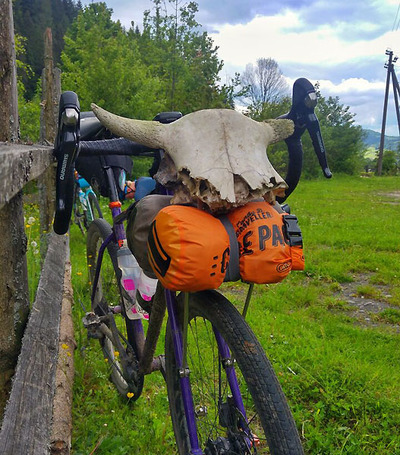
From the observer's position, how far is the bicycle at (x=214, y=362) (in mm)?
1293

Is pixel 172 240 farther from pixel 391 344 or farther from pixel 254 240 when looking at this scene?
pixel 391 344

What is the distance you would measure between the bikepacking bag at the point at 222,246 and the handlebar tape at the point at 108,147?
86cm

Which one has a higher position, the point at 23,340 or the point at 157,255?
the point at 157,255

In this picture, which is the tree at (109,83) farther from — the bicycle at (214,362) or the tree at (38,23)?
the tree at (38,23)

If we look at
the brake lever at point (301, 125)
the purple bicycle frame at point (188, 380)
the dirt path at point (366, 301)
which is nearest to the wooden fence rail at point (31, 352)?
the purple bicycle frame at point (188, 380)

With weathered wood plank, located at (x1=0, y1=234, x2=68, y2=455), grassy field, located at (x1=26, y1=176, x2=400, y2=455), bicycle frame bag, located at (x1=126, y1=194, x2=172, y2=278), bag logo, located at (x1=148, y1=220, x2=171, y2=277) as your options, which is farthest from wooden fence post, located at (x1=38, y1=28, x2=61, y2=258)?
bag logo, located at (x1=148, y1=220, x2=171, y2=277)

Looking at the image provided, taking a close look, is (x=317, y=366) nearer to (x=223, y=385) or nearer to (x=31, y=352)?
(x=223, y=385)

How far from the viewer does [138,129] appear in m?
1.53

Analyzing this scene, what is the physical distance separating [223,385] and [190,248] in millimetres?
796

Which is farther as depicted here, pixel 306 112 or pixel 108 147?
pixel 108 147

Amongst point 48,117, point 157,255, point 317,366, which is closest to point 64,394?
point 157,255

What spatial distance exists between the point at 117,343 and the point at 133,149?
1201 mm

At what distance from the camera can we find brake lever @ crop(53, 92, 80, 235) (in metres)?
1.54

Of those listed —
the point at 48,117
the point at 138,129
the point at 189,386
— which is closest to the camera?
the point at 138,129
